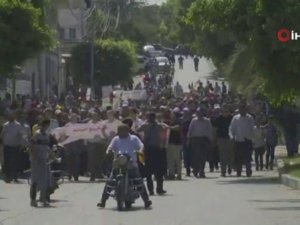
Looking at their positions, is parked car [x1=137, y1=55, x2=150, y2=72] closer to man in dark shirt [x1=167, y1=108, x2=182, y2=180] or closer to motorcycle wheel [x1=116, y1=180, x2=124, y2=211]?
man in dark shirt [x1=167, y1=108, x2=182, y2=180]

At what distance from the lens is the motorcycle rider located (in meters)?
23.0

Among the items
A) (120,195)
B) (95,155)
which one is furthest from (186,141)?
(120,195)

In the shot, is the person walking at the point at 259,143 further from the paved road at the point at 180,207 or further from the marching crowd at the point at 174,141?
the paved road at the point at 180,207

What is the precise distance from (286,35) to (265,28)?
0.55m

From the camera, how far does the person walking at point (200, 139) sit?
3284cm

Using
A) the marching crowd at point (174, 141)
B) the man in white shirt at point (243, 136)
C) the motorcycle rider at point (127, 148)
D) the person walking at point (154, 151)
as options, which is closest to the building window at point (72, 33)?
the marching crowd at point (174, 141)

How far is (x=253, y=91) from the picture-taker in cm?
4966

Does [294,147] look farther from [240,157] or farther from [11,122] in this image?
[11,122]

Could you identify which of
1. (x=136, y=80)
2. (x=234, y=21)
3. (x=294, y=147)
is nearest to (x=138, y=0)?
(x=136, y=80)

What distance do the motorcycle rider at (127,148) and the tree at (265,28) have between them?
4.34 meters

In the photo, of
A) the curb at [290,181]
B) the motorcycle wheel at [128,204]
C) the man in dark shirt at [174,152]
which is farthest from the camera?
the man in dark shirt at [174,152]

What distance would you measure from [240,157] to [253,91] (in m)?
17.4

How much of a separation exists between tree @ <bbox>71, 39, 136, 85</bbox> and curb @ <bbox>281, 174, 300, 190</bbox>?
171 ft

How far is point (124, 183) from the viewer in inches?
893
